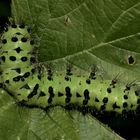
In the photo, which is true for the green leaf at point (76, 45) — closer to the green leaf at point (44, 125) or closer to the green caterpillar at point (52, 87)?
the green leaf at point (44, 125)

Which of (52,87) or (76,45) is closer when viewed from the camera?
(76,45)

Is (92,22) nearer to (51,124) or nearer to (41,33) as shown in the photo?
(41,33)

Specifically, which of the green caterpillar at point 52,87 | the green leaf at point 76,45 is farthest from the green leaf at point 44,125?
the green caterpillar at point 52,87

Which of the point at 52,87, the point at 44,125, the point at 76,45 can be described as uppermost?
the point at 76,45

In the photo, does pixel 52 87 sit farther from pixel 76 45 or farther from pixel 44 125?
pixel 76 45

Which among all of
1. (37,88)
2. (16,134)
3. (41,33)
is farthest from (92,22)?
(16,134)

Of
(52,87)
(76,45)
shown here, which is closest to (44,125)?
(52,87)
